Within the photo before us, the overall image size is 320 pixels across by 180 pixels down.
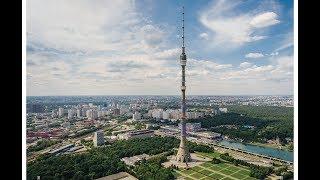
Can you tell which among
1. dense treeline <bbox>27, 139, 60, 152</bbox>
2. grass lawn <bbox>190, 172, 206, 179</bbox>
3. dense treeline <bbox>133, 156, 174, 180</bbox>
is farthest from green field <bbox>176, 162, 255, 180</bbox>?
dense treeline <bbox>27, 139, 60, 152</bbox>

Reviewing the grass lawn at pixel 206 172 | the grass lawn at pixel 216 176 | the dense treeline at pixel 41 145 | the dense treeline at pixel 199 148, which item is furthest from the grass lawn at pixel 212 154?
the dense treeline at pixel 41 145

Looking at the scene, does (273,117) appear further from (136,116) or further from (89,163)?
(89,163)

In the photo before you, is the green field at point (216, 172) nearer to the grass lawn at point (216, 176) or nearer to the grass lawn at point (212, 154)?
the grass lawn at point (216, 176)

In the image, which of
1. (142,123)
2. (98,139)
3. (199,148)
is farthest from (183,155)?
(142,123)
